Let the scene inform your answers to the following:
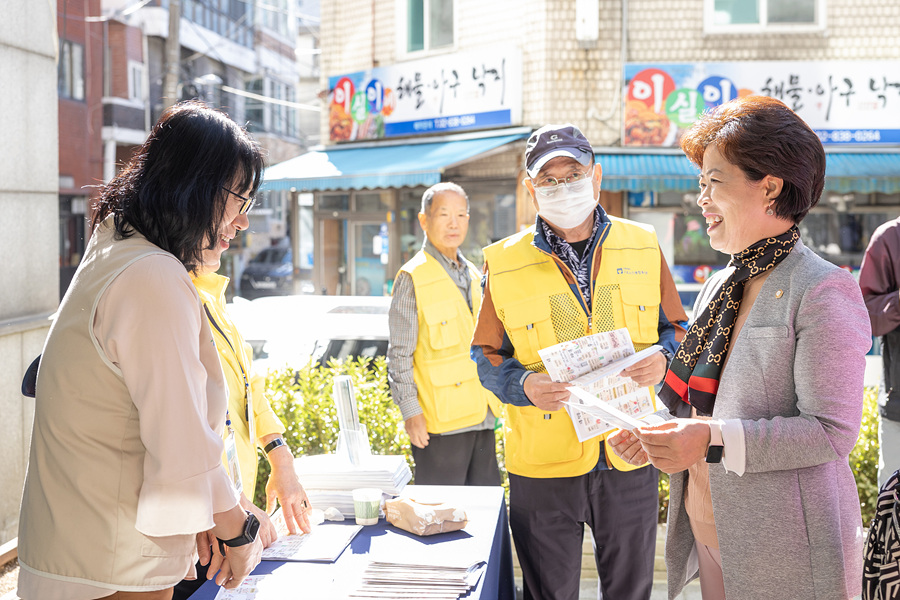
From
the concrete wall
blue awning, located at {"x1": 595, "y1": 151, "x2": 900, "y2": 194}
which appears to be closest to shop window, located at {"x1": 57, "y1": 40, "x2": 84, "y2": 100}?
blue awning, located at {"x1": 595, "y1": 151, "x2": 900, "y2": 194}

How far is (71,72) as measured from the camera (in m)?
20.9

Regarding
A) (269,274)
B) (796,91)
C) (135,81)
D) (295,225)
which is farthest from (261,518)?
(269,274)

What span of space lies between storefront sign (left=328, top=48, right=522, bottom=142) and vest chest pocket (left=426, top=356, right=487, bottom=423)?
828cm

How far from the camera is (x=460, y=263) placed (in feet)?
14.2

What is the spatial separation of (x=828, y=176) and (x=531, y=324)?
29.9 feet

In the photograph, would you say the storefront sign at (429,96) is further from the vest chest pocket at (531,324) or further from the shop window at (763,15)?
the vest chest pocket at (531,324)

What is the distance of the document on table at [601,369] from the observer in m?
2.40

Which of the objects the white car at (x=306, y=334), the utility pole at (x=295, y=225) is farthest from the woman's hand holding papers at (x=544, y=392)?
the utility pole at (x=295, y=225)

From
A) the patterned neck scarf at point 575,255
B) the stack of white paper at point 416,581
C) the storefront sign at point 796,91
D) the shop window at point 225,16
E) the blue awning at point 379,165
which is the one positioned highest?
the shop window at point 225,16

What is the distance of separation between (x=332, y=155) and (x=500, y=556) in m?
11.7

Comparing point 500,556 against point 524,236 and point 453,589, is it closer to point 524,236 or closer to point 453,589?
point 453,589

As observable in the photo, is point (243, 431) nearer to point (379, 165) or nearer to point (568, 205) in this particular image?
point (568, 205)

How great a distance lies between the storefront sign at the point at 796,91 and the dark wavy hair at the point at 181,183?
10357 millimetres

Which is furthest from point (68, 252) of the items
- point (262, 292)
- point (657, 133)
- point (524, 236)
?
point (524, 236)
